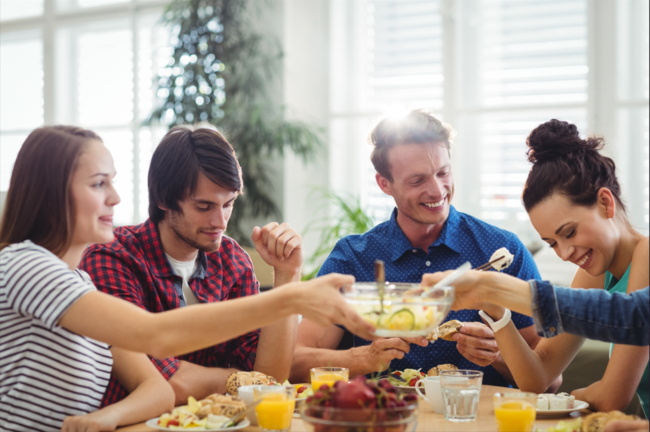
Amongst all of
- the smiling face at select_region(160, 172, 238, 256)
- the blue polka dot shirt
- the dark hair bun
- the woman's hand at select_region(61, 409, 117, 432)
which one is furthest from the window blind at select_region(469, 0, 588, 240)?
the woman's hand at select_region(61, 409, 117, 432)

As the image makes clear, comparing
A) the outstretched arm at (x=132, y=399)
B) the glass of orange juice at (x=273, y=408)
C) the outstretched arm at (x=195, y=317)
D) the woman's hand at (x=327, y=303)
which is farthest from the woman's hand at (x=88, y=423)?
the woman's hand at (x=327, y=303)

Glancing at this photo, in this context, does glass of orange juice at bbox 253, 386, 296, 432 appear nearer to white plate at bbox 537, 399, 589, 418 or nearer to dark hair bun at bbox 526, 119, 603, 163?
white plate at bbox 537, 399, 589, 418

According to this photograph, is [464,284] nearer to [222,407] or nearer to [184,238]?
[222,407]

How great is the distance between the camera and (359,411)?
0.95 metres

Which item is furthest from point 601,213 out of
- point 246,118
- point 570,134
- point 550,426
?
point 246,118

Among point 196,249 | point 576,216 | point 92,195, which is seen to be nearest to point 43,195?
point 92,195

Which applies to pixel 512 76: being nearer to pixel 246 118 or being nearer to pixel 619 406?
pixel 246 118

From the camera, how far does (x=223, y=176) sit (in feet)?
5.98

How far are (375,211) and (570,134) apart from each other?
2986 millimetres

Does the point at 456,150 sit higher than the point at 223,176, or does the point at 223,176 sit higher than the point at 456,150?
the point at 456,150

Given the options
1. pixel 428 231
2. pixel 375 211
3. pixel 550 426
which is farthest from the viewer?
pixel 375 211

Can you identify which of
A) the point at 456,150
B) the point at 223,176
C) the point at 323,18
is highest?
the point at 323,18

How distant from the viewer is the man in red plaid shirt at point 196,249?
5.73 feet

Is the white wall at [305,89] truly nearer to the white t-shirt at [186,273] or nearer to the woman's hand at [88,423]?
the white t-shirt at [186,273]
